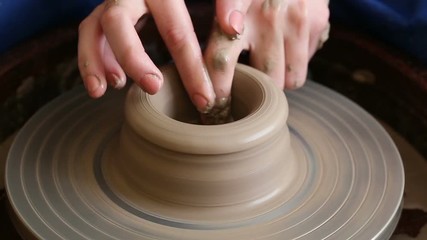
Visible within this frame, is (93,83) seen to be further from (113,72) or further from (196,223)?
(196,223)

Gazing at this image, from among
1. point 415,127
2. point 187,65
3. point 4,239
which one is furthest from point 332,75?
point 4,239

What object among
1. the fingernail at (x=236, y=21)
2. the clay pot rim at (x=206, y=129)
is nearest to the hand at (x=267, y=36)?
the fingernail at (x=236, y=21)

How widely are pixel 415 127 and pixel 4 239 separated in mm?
946

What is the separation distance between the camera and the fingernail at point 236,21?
1.24 m

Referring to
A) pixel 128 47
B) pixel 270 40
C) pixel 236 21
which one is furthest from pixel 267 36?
pixel 128 47

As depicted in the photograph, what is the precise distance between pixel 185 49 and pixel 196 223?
12.2 inches

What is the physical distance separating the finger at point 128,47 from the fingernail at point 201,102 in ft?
0.30

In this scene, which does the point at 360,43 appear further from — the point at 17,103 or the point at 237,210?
the point at 17,103

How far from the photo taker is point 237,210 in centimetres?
118

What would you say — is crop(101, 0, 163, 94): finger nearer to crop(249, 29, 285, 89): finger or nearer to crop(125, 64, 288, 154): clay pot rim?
crop(125, 64, 288, 154): clay pot rim

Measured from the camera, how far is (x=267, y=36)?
1.35 metres

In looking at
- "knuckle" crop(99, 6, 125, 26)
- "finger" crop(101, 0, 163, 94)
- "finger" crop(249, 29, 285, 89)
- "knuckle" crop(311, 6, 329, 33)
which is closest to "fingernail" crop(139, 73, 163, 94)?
"finger" crop(101, 0, 163, 94)

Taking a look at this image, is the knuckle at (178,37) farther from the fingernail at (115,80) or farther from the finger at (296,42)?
the finger at (296,42)

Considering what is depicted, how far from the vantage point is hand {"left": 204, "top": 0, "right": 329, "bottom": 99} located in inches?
48.9
